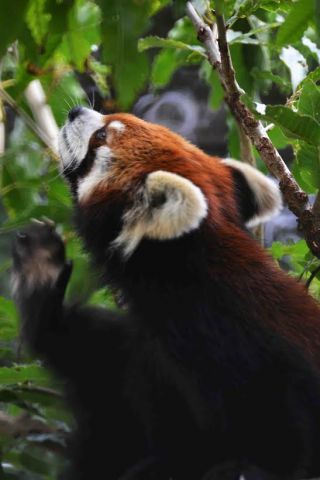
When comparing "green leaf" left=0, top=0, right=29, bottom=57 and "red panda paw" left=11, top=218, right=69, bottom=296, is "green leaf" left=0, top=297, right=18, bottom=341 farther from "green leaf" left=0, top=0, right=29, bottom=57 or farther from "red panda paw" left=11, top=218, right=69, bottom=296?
"green leaf" left=0, top=0, right=29, bottom=57

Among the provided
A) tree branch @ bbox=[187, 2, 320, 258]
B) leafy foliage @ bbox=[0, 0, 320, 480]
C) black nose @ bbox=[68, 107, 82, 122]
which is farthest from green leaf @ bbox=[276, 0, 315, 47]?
black nose @ bbox=[68, 107, 82, 122]

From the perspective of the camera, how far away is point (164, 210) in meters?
1.91

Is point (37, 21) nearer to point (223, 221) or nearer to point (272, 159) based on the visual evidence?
point (272, 159)

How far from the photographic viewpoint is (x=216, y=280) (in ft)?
6.43

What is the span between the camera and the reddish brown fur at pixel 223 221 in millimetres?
1957

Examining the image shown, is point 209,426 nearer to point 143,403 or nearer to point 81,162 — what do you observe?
point 143,403

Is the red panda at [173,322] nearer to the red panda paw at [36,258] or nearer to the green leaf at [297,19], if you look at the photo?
the red panda paw at [36,258]

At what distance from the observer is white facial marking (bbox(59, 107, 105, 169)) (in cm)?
224

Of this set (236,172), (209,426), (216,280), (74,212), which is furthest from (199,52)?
(209,426)

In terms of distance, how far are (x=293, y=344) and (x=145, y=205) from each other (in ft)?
1.55

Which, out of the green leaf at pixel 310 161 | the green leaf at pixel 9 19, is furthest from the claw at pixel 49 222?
the green leaf at pixel 9 19

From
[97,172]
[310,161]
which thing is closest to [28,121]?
[97,172]

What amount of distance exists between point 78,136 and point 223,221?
1.57 feet

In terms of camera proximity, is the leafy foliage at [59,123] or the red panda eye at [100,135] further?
the red panda eye at [100,135]
